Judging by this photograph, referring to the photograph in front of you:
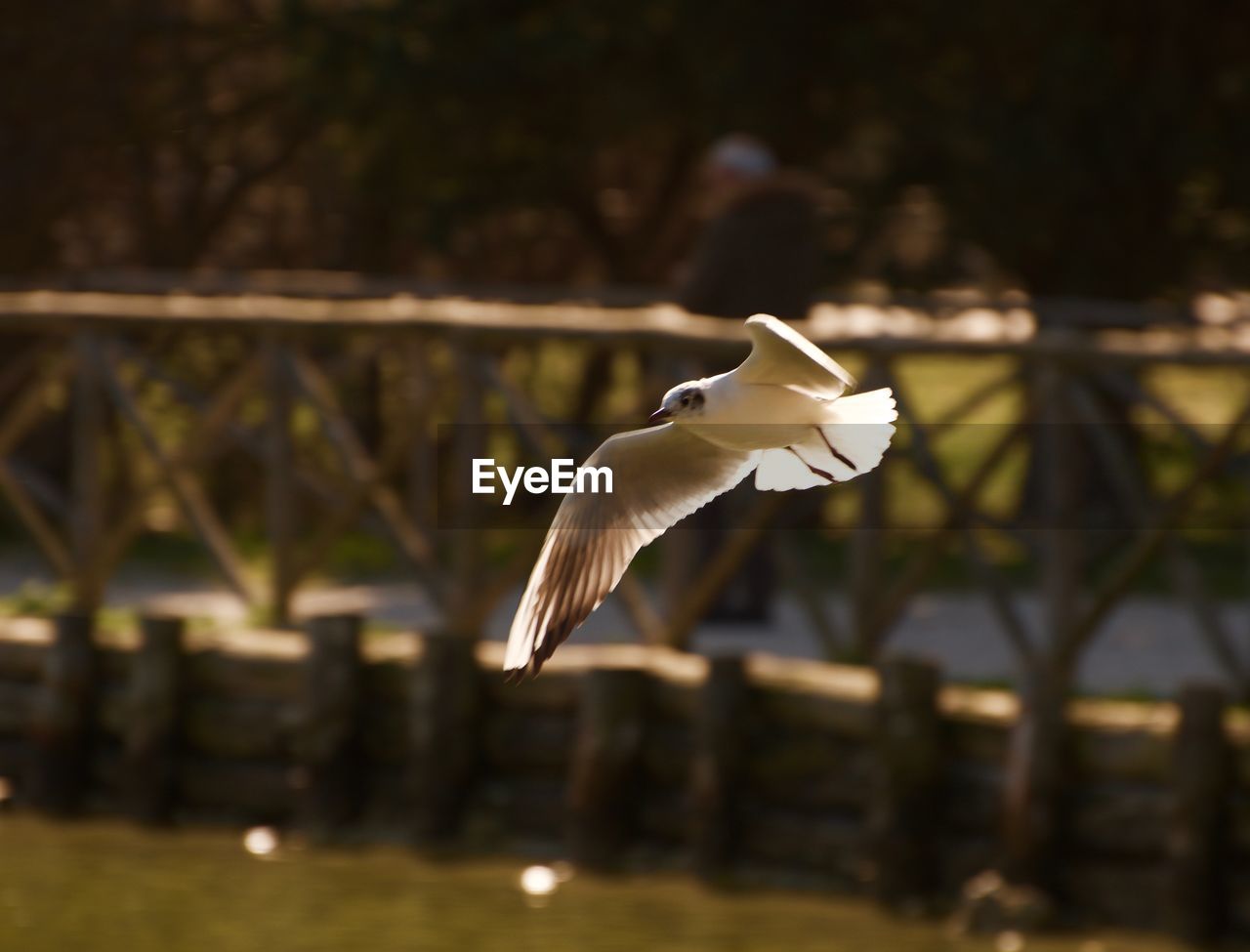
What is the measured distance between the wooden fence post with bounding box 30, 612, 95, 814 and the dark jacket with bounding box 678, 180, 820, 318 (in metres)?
2.58

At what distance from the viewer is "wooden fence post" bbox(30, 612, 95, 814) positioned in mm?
9047

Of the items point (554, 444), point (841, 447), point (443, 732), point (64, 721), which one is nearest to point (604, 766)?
point (443, 732)

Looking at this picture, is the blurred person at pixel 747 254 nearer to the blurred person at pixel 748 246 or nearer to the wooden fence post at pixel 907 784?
the blurred person at pixel 748 246

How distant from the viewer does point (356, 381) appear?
1200cm

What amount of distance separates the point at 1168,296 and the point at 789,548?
370 cm

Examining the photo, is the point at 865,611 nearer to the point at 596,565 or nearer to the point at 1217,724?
the point at 1217,724

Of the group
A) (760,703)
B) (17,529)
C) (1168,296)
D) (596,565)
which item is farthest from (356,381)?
(596,565)

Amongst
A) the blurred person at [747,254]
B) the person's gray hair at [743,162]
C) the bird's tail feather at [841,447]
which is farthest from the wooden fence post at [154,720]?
the bird's tail feather at [841,447]

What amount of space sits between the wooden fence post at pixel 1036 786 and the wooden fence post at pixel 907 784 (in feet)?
0.83

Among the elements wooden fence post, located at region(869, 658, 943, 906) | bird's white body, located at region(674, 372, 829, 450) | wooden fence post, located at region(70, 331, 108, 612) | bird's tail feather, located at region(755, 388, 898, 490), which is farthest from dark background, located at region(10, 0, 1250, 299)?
bird's white body, located at region(674, 372, 829, 450)

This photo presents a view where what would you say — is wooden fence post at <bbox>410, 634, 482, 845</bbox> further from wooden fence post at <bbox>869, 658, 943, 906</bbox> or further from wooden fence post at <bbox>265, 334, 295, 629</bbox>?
wooden fence post at <bbox>869, 658, 943, 906</bbox>

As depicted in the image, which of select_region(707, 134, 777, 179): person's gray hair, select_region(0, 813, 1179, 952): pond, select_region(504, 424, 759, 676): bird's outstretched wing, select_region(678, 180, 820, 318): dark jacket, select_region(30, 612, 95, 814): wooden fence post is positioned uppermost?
select_region(707, 134, 777, 179): person's gray hair

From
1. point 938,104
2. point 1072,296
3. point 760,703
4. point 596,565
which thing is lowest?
point 760,703

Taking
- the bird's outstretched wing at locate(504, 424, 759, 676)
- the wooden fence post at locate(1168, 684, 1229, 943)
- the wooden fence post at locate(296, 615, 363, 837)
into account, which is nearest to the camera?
the bird's outstretched wing at locate(504, 424, 759, 676)
